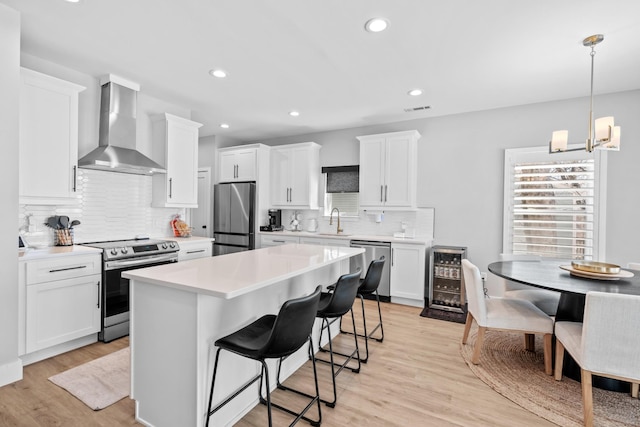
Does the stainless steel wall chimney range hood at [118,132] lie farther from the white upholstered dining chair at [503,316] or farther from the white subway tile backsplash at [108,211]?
the white upholstered dining chair at [503,316]

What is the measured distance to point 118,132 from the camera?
352cm

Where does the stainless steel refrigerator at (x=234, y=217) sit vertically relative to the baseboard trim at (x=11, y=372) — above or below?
above

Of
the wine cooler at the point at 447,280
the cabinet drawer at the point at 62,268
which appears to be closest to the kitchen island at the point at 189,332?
the cabinet drawer at the point at 62,268

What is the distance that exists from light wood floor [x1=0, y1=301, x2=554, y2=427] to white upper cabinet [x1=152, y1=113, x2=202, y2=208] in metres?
1.82

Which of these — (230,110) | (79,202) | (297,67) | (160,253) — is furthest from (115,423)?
(230,110)

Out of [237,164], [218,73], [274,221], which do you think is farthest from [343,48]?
[274,221]

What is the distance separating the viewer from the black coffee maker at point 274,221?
5.52 metres

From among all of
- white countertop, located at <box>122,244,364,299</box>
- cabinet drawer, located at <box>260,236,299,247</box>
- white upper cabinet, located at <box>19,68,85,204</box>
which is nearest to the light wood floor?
white countertop, located at <box>122,244,364,299</box>

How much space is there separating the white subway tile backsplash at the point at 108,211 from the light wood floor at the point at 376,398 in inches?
50.0

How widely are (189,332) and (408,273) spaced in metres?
3.31

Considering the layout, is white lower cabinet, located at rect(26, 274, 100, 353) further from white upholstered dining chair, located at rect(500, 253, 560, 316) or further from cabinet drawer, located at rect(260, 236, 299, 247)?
white upholstered dining chair, located at rect(500, 253, 560, 316)

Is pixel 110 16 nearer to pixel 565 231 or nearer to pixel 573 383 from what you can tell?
pixel 573 383

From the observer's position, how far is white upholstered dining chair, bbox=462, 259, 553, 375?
251cm

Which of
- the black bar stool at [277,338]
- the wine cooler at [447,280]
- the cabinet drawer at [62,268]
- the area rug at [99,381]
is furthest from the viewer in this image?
the wine cooler at [447,280]
